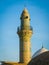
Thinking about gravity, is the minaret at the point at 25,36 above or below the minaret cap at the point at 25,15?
below

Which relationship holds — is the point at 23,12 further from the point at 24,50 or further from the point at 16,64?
the point at 16,64

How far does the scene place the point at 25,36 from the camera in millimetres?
27203

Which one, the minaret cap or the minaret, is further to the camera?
the minaret cap

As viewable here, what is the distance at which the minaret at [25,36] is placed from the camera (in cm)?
2659

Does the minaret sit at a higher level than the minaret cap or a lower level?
lower

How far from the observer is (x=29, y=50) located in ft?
87.8

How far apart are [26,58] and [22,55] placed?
603 millimetres

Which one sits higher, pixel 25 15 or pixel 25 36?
pixel 25 15

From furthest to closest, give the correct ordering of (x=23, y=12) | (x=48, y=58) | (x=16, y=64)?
(x=23, y=12) < (x=16, y=64) < (x=48, y=58)

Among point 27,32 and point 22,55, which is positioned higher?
point 27,32

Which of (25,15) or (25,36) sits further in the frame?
(25,15)

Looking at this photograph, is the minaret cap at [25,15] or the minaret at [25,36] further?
the minaret cap at [25,15]

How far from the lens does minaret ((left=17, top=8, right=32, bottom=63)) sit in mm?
26594

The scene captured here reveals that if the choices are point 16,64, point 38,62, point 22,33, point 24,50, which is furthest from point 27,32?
point 38,62
